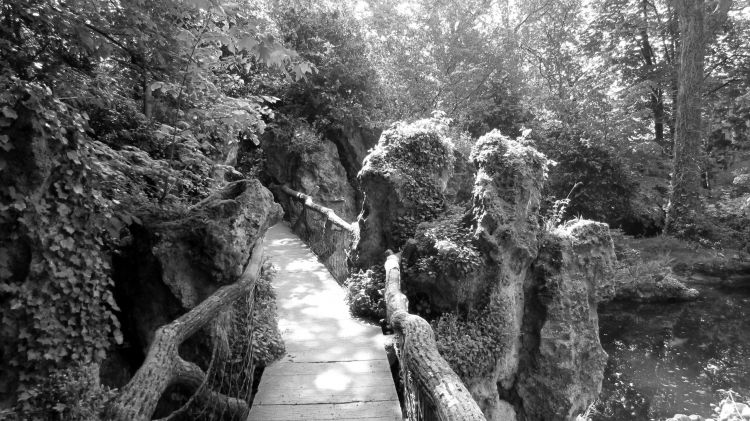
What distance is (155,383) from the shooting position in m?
3.10

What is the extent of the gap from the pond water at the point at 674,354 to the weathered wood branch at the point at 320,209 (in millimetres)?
5889

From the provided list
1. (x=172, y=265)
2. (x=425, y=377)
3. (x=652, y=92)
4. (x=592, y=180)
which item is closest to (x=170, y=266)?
(x=172, y=265)

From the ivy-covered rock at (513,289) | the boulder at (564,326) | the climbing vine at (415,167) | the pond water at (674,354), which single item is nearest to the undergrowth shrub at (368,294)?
the ivy-covered rock at (513,289)

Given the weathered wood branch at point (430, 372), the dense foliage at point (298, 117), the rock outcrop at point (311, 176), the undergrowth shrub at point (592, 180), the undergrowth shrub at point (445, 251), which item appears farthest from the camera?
the undergrowth shrub at point (592, 180)

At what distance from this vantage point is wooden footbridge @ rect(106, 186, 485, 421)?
309 cm

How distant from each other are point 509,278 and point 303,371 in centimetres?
300

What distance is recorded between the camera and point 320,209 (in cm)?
1007

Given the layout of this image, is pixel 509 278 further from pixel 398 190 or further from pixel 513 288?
pixel 398 190

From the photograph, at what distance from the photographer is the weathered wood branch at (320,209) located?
27.3ft

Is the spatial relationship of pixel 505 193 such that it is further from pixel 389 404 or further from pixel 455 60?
pixel 455 60

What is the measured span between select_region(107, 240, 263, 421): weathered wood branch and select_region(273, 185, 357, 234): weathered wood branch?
3602 millimetres

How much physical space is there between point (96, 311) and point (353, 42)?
41.9 feet

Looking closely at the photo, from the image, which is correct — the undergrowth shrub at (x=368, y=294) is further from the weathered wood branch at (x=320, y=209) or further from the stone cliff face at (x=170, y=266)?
the stone cliff face at (x=170, y=266)

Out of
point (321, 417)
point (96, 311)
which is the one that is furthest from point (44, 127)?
point (321, 417)
